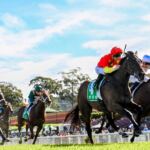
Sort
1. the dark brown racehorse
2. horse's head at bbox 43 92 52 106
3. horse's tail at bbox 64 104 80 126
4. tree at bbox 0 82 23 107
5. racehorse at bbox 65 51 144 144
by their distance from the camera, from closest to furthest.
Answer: racehorse at bbox 65 51 144 144
the dark brown racehorse
horse's tail at bbox 64 104 80 126
horse's head at bbox 43 92 52 106
tree at bbox 0 82 23 107

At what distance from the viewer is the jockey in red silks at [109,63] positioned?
1285 cm

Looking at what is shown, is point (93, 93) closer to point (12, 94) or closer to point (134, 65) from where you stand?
point (134, 65)

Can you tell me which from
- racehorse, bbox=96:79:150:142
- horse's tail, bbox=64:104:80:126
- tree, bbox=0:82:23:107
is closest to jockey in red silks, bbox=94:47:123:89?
racehorse, bbox=96:79:150:142

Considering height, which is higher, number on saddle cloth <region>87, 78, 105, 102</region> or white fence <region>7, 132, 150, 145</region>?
number on saddle cloth <region>87, 78, 105, 102</region>

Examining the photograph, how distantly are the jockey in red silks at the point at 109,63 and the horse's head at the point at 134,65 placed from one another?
502mm

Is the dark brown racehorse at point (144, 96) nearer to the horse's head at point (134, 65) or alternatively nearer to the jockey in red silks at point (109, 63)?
the jockey in red silks at point (109, 63)

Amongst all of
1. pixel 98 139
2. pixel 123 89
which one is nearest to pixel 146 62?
pixel 123 89

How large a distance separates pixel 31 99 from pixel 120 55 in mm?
9173

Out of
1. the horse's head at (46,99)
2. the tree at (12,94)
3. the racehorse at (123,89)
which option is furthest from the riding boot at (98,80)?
the tree at (12,94)

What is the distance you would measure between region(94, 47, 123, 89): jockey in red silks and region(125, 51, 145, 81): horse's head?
0.50m

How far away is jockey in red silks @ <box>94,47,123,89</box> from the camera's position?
12.9 metres

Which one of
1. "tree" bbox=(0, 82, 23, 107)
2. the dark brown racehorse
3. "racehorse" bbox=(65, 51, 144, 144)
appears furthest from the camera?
"tree" bbox=(0, 82, 23, 107)

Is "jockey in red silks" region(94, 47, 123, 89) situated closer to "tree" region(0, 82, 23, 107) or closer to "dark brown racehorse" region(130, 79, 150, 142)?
"dark brown racehorse" region(130, 79, 150, 142)

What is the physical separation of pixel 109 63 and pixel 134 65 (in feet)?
4.28
